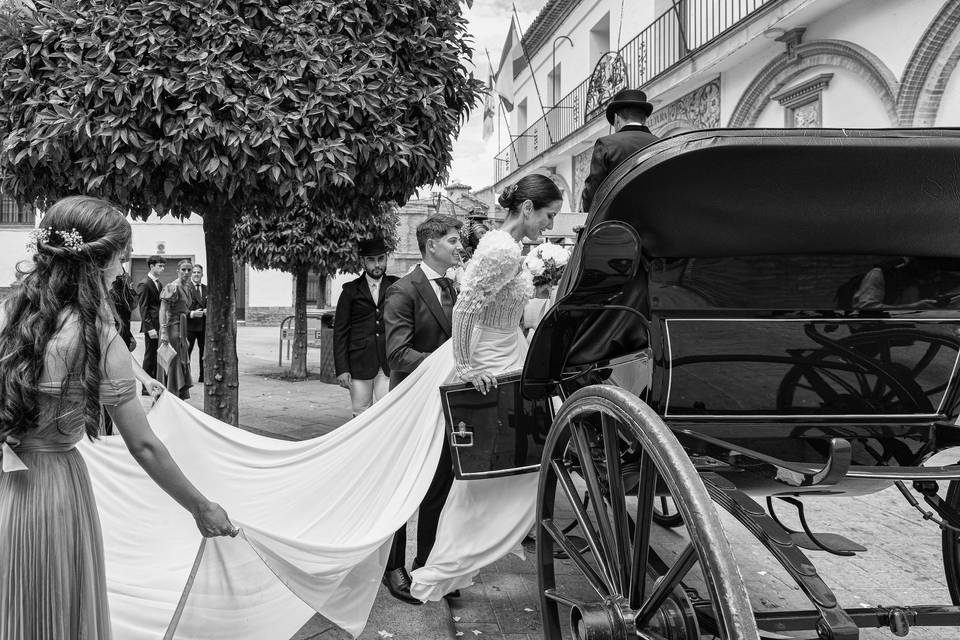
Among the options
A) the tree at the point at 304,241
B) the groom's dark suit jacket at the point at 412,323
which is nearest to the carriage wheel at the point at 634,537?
the groom's dark suit jacket at the point at 412,323

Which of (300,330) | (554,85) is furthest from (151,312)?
(554,85)

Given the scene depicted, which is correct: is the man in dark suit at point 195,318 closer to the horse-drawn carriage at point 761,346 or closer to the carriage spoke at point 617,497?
the horse-drawn carriage at point 761,346

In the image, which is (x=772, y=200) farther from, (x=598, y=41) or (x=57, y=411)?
(x=598, y=41)

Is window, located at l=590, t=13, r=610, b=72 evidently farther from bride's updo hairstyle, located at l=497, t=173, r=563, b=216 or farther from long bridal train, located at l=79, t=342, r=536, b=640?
long bridal train, located at l=79, t=342, r=536, b=640

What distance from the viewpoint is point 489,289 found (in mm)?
3279

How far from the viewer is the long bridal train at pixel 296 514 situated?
9.02 ft

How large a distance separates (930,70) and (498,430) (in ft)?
23.3

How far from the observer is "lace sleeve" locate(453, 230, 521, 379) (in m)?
3.21

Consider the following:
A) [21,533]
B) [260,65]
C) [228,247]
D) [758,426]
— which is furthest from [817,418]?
[228,247]

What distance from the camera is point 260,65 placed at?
14.0ft

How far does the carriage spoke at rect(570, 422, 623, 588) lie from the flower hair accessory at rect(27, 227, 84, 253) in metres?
1.47

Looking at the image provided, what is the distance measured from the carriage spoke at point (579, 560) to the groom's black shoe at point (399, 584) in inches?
48.8

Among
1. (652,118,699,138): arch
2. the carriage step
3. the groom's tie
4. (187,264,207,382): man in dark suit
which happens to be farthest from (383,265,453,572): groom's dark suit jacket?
(652,118,699,138): arch


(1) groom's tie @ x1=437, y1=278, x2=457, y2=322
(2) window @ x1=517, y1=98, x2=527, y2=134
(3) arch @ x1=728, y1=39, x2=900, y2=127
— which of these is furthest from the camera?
(2) window @ x1=517, y1=98, x2=527, y2=134
